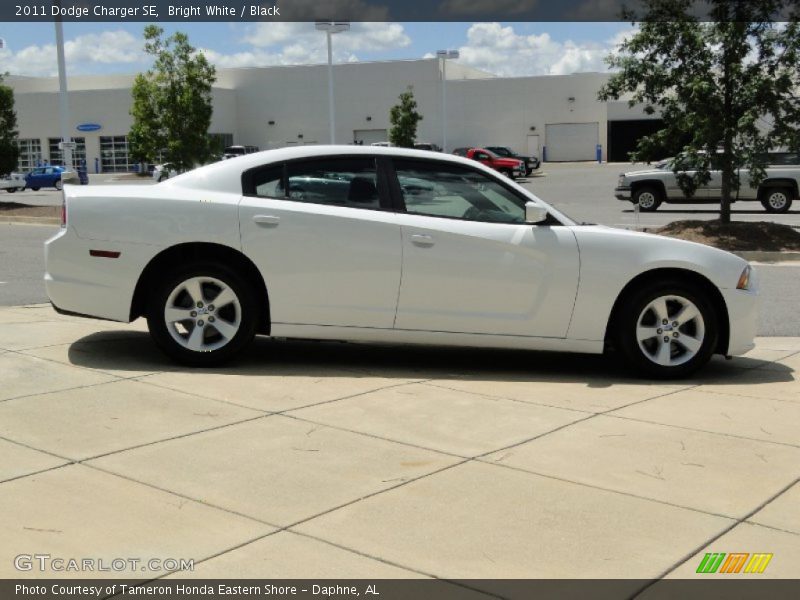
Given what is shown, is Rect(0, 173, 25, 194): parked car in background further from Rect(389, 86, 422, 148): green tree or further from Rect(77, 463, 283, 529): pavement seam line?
Rect(77, 463, 283, 529): pavement seam line

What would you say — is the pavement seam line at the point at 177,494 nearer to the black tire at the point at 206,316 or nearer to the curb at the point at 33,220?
the black tire at the point at 206,316

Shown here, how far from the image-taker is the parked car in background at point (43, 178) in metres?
50.2

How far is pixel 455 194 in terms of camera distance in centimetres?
726

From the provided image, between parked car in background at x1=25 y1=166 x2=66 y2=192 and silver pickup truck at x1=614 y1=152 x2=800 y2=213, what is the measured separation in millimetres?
32605

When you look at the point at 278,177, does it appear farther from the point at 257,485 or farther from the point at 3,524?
the point at 3,524

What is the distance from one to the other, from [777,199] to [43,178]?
37.3 metres

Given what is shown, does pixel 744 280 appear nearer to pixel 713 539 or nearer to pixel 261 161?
pixel 713 539

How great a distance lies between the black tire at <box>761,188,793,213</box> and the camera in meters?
26.4

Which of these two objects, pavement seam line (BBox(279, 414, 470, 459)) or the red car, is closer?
pavement seam line (BBox(279, 414, 470, 459))

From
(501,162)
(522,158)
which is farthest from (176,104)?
(522,158)

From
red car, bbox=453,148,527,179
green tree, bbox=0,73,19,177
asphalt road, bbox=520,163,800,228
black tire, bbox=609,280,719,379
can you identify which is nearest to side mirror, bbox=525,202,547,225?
black tire, bbox=609,280,719,379

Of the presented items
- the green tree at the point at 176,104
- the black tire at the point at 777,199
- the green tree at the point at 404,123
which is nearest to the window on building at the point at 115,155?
the green tree at the point at 404,123

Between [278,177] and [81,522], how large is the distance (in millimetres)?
3623

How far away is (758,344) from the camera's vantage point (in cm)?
889
